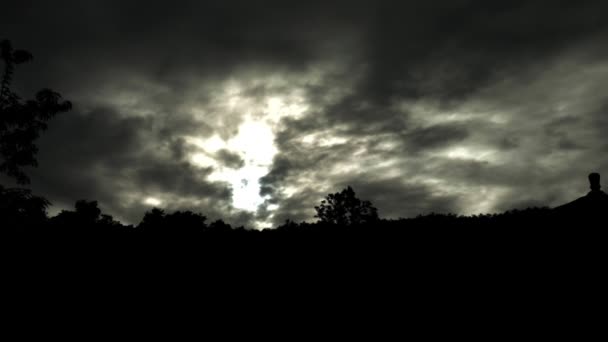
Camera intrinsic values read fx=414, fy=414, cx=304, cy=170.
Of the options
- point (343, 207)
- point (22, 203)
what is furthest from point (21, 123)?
point (343, 207)

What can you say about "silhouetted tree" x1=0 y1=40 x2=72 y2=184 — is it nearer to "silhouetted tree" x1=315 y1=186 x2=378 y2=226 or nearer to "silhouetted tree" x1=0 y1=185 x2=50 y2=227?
"silhouetted tree" x1=0 y1=185 x2=50 y2=227

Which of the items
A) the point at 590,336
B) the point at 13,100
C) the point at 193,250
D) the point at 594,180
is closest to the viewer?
the point at 590,336

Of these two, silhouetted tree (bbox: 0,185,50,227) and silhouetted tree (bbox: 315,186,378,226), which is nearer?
silhouetted tree (bbox: 0,185,50,227)

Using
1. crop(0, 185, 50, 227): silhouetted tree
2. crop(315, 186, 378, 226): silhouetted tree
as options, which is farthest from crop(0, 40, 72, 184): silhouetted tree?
crop(315, 186, 378, 226): silhouetted tree

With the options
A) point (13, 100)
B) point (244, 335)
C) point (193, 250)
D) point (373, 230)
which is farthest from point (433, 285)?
point (13, 100)

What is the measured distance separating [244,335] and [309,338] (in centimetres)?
138

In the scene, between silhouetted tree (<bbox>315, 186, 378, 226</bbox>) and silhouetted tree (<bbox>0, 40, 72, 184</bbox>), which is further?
silhouetted tree (<bbox>315, 186, 378, 226</bbox>)

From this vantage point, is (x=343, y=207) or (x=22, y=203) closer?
(x=22, y=203)

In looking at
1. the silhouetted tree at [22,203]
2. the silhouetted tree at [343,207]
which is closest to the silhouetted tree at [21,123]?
the silhouetted tree at [22,203]

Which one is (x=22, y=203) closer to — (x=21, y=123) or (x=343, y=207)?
(x=21, y=123)

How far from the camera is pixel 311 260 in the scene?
31.3 ft

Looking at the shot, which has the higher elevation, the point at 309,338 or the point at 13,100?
the point at 13,100

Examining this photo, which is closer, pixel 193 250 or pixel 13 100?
pixel 193 250

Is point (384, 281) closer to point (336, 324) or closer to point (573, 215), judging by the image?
point (336, 324)
